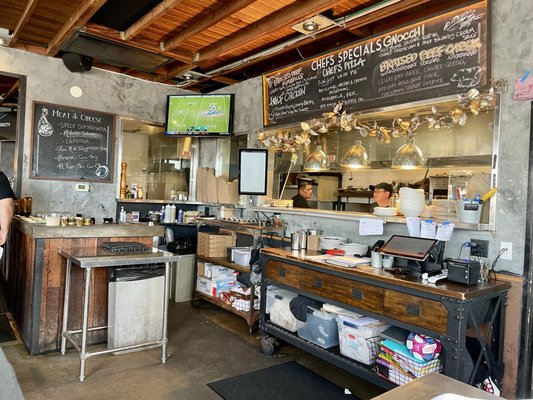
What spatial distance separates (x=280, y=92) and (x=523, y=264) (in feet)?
9.99

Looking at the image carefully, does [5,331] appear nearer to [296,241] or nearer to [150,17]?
[296,241]

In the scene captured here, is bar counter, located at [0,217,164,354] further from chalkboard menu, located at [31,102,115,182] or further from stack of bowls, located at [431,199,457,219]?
stack of bowls, located at [431,199,457,219]

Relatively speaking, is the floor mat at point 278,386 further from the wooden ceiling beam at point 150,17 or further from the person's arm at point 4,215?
the wooden ceiling beam at point 150,17

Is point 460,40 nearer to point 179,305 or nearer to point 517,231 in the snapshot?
point 517,231

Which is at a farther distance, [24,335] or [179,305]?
[179,305]

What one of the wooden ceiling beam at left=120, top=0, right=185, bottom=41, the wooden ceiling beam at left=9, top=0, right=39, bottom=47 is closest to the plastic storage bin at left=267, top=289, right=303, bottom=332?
the wooden ceiling beam at left=120, top=0, right=185, bottom=41

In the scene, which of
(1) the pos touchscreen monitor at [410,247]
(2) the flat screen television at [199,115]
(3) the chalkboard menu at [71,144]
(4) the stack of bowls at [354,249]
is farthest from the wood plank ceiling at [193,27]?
(4) the stack of bowls at [354,249]

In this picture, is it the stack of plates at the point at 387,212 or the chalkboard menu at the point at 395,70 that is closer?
the chalkboard menu at the point at 395,70

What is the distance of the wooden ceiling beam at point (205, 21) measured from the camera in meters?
3.39

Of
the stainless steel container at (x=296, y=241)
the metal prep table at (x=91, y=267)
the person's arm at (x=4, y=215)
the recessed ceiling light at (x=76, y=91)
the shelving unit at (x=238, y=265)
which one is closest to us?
the metal prep table at (x=91, y=267)

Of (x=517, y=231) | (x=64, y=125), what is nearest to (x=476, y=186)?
(x=517, y=231)

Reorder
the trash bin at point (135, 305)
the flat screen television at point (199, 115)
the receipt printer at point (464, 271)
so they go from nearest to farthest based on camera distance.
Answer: the receipt printer at point (464, 271) < the trash bin at point (135, 305) < the flat screen television at point (199, 115)

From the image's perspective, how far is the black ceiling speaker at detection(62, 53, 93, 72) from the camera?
4.76m

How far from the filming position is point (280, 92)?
4.64 meters
